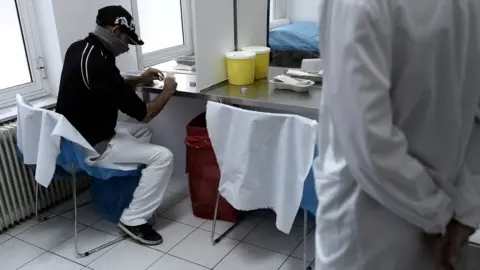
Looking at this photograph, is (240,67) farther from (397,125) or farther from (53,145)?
(397,125)

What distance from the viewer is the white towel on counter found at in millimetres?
1686

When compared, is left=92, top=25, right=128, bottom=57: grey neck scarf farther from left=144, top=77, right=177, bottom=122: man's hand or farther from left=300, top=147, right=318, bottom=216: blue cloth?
left=300, top=147, right=318, bottom=216: blue cloth

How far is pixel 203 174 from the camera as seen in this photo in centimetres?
234

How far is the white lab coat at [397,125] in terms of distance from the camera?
735 millimetres

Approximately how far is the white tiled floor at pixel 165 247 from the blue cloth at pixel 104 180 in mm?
83

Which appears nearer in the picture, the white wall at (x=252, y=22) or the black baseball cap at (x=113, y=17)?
the black baseball cap at (x=113, y=17)

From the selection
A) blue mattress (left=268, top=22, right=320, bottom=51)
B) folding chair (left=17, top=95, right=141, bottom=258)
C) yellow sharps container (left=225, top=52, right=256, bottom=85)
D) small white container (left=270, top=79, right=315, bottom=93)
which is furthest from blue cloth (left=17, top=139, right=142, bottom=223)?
blue mattress (left=268, top=22, right=320, bottom=51)

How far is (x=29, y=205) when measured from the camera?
2.43 metres

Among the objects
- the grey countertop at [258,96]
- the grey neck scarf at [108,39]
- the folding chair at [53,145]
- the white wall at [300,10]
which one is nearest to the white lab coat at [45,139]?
the folding chair at [53,145]

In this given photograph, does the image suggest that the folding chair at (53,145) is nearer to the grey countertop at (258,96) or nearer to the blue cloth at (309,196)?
the grey countertop at (258,96)

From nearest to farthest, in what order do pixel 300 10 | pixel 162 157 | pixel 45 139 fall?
pixel 45 139 < pixel 162 157 < pixel 300 10

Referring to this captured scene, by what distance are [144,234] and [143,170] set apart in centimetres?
33

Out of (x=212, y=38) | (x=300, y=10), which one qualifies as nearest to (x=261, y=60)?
(x=212, y=38)

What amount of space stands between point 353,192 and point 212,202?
163cm
